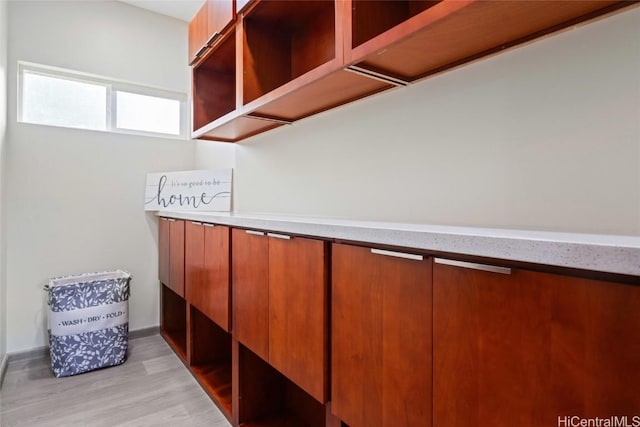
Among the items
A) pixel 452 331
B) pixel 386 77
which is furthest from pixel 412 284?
pixel 386 77

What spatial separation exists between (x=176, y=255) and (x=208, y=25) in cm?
151

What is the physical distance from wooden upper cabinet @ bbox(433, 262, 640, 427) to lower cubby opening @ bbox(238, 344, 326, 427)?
1.14 meters

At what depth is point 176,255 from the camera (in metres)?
2.33

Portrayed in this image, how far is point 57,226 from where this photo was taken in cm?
244

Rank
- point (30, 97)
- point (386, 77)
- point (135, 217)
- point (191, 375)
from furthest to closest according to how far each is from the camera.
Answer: point (135, 217) → point (30, 97) → point (191, 375) → point (386, 77)

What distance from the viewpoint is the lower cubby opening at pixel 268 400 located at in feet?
5.29

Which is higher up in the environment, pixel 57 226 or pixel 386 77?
pixel 386 77

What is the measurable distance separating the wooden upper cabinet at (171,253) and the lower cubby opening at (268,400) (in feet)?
2.89

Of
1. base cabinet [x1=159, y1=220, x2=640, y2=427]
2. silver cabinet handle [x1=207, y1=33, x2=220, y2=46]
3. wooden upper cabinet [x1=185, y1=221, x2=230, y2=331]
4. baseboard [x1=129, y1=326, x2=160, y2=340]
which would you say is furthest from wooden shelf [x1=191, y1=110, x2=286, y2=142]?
baseboard [x1=129, y1=326, x2=160, y2=340]

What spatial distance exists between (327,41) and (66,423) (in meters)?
2.33

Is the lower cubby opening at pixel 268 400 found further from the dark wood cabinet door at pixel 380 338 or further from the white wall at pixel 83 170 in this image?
the white wall at pixel 83 170

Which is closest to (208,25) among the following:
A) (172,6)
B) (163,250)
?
(172,6)

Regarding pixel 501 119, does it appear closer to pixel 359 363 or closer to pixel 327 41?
pixel 359 363

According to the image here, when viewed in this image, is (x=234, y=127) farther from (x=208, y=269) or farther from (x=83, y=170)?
(x=83, y=170)
